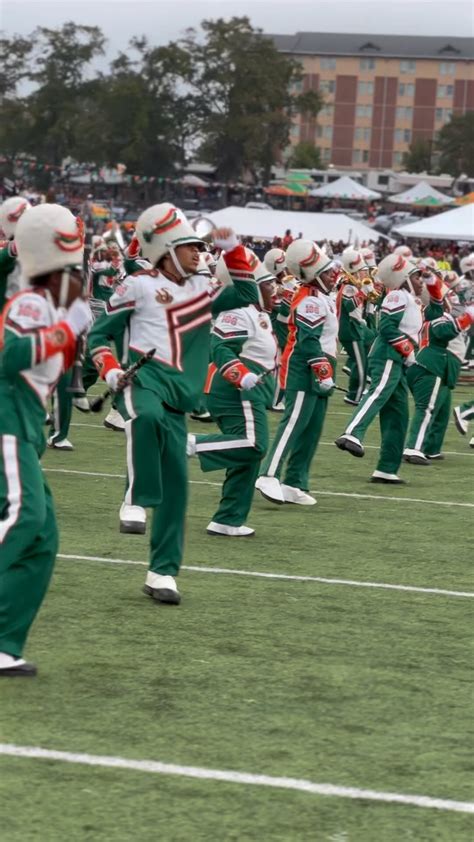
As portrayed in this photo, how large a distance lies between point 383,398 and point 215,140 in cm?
9341

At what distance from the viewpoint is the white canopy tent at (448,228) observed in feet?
153

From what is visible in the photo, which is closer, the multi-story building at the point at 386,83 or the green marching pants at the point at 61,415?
the green marching pants at the point at 61,415

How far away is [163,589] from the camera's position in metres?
8.20

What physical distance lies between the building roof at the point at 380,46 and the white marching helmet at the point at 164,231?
15845cm

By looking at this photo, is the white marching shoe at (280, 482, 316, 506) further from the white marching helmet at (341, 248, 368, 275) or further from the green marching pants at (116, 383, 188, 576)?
the white marching helmet at (341, 248, 368, 275)

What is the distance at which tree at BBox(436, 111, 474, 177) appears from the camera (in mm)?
132250

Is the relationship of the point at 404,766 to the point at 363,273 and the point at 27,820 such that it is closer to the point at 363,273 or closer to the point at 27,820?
the point at 27,820

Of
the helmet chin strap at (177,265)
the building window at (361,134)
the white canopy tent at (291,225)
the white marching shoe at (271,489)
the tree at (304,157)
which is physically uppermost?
the helmet chin strap at (177,265)

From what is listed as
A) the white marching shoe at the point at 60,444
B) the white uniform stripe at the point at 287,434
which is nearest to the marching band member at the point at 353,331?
the white marching shoe at the point at 60,444

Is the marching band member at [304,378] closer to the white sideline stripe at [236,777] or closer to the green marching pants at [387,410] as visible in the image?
the green marching pants at [387,410]

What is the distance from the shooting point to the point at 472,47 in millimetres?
165000

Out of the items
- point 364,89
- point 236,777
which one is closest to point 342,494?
point 236,777

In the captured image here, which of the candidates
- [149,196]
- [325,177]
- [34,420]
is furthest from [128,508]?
[325,177]

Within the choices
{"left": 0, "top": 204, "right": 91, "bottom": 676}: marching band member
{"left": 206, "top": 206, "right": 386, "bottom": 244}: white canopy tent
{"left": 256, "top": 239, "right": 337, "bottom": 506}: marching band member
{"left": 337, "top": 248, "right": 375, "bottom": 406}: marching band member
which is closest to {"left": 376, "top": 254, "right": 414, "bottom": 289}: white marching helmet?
{"left": 256, "top": 239, "right": 337, "bottom": 506}: marching band member
